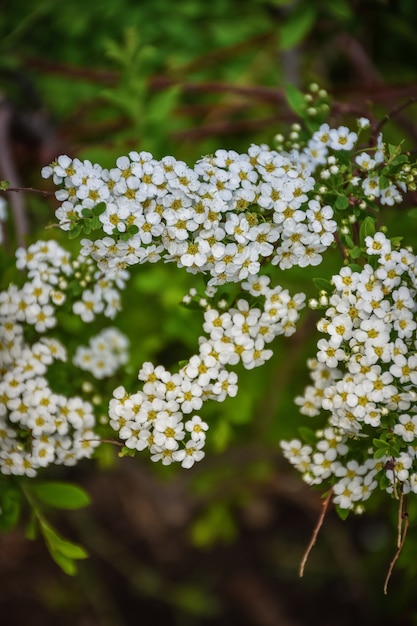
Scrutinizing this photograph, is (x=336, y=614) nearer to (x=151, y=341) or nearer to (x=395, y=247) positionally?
(x=151, y=341)

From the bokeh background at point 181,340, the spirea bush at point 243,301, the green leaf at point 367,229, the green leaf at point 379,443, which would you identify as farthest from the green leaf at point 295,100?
the green leaf at point 379,443

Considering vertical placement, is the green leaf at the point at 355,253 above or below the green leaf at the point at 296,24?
below

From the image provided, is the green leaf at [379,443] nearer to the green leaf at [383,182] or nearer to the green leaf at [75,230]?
the green leaf at [383,182]

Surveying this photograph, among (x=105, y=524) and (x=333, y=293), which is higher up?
(x=333, y=293)

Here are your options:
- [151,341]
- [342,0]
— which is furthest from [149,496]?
[342,0]

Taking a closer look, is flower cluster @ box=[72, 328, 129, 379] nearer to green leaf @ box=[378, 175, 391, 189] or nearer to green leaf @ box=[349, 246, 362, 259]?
green leaf @ box=[349, 246, 362, 259]

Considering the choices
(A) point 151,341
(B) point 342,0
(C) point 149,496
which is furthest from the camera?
(C) point 149,496
